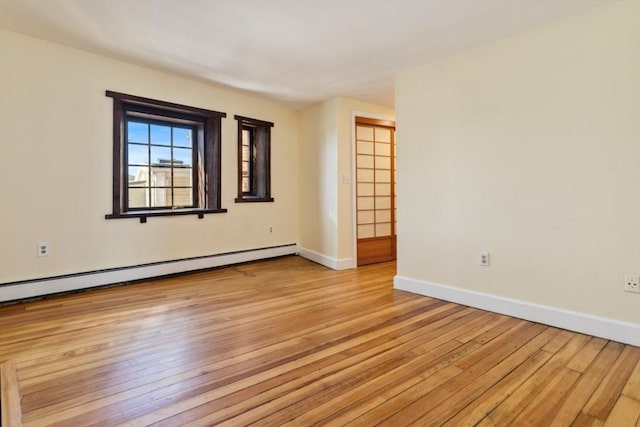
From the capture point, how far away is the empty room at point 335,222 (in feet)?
5.50

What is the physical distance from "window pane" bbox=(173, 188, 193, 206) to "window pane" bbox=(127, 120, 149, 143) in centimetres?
72

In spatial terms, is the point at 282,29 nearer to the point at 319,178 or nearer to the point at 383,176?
the point at 319,178

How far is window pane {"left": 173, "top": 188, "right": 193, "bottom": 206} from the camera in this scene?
4.23m

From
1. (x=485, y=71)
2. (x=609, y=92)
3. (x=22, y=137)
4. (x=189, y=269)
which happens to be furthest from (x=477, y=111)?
(x=22, y=137)

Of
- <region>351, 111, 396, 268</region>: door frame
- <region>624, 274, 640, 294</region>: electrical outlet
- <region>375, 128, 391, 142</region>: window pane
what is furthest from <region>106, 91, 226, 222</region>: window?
<region>624, 274, 640, 294</region>: electrical outlet

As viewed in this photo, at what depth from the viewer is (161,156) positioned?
13.4 ft

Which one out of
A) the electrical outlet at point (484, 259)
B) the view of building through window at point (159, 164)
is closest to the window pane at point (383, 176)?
the electrical outlet at point (484, 259)

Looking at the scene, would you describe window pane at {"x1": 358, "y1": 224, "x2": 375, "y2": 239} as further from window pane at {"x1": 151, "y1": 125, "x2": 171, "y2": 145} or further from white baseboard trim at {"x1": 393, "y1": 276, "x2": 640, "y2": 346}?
window pane at {"x1": 151, "y1": 125, "x2": 171, "y2": 145}

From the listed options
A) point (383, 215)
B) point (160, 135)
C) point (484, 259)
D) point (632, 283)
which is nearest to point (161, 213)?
point (160, 135)

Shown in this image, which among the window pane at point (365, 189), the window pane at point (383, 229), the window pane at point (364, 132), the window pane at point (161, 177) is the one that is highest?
the window pane at point (364, 132)

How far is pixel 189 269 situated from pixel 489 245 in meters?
3.42

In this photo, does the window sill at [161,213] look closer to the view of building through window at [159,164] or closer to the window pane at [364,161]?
the view of building through window at [159,164]

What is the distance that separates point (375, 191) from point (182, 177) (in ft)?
8.89

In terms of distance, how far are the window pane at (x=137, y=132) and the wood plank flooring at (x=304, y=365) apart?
1.87m
